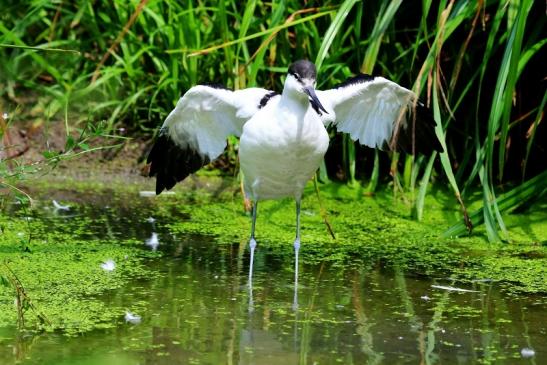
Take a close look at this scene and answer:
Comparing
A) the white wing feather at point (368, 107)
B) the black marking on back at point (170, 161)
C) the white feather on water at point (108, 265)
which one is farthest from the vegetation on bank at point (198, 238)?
the white wing feather at point (368, 107)

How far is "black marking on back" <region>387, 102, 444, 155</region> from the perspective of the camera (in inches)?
215

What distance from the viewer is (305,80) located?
15.5ft

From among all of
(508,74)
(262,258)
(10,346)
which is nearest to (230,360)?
(10,346)

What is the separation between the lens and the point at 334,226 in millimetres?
5871

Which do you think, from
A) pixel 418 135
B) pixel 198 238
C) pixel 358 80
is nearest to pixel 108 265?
pixel 198 238

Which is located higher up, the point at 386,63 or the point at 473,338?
the point at 386,63

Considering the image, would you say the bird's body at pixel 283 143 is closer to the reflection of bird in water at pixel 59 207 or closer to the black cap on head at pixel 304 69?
the black cap on head at pixel 304 69

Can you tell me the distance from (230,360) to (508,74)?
105 inches

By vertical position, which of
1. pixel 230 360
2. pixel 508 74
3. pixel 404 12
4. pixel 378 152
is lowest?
pixel 230 360

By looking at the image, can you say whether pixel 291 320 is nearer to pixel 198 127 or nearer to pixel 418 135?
pixel 198 127

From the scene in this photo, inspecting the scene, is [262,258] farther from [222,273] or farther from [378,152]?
[378,152]

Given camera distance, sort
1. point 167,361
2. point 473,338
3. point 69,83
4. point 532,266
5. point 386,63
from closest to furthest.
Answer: point 167,361
point 473,338
point 532,266
point 386,63
point 69,83

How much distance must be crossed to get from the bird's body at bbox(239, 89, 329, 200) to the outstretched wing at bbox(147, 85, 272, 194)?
17 centimetres

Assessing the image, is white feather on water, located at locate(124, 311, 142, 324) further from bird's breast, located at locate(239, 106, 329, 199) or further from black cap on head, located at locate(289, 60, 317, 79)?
black cap on head, located at locate(289, 60, 317, 79)
